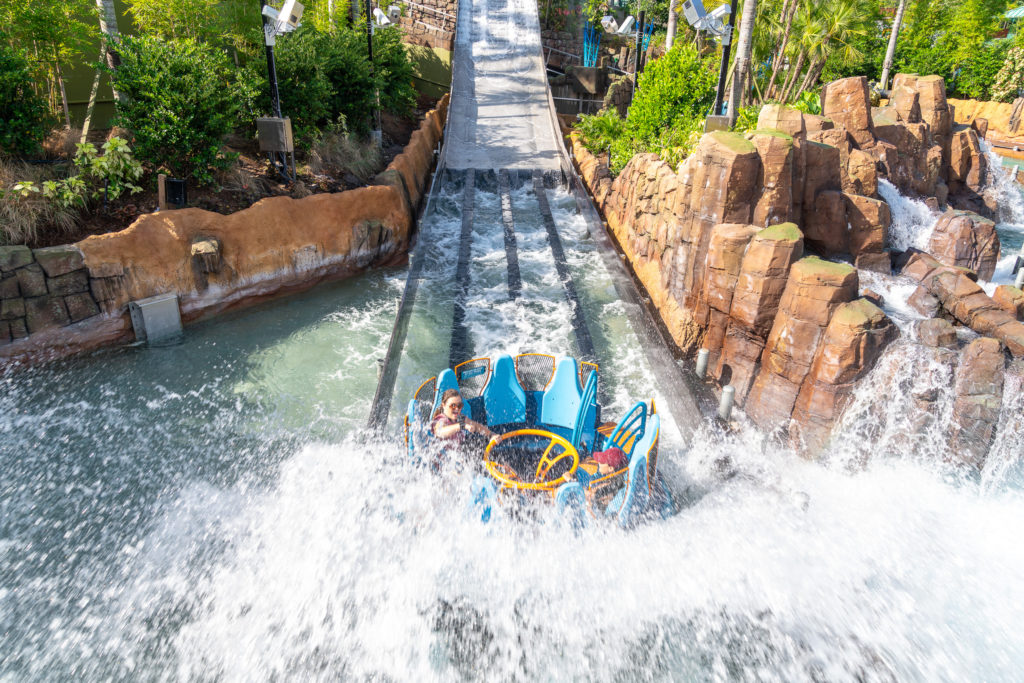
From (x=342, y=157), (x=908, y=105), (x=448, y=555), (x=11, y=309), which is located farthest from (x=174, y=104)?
(x=908, y=105)

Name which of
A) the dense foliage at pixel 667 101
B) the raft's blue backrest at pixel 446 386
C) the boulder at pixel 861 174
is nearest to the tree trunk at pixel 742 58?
the dense foliage at pixel 667 101

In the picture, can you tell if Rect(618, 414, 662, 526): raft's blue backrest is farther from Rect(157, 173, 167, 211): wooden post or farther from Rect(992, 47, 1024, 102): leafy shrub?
Rect(992, 47, 1024, 102): leafy shrub

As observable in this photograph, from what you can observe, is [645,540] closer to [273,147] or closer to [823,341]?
[823,341]

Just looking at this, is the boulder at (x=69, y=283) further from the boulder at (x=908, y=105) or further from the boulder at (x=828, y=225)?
the boulder at (x=908, y=105)

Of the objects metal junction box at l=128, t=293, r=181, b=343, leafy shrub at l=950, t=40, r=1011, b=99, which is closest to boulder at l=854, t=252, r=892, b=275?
metal junction box at l=128, t=293, r=181, b=343

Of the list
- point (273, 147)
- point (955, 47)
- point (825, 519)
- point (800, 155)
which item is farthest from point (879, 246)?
point (955, 47)

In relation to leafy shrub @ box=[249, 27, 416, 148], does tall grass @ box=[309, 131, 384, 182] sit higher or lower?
lower

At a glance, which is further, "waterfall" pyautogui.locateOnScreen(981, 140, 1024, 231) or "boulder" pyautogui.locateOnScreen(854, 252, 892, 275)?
"waterfall" pyautogui.locateOnScreen(981, 140, 1024, 231)
